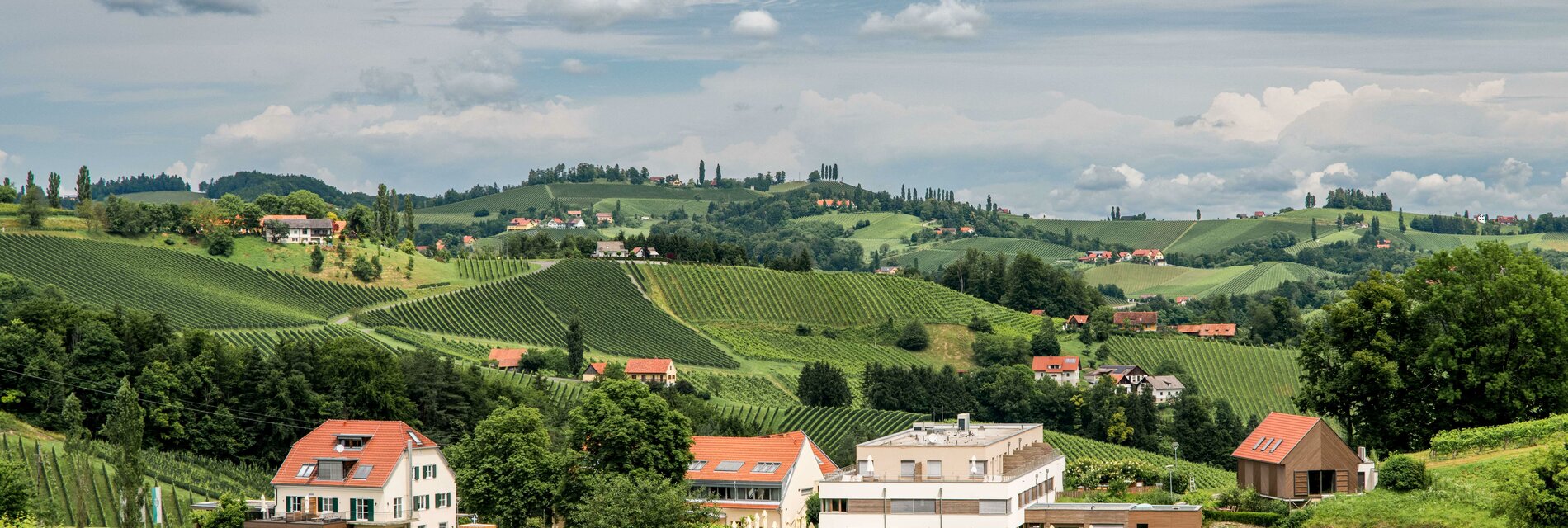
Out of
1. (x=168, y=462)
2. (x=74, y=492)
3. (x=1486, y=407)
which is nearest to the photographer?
(x=1486, y=407)

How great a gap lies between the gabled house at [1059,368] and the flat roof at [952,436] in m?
78.9

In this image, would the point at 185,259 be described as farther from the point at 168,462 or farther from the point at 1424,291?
the point at 1424,291

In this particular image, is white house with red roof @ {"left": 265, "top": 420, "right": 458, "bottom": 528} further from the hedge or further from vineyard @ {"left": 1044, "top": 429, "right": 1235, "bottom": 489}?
vineyard @ {"left": 1044, "top": 429, "right": 1235, "bottom": 489}

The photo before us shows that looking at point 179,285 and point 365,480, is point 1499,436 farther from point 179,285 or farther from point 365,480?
point 179,285

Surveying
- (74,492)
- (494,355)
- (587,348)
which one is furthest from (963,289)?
(74,492)

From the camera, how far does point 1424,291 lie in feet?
197

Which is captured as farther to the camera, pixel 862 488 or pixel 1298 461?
pixel 862 488

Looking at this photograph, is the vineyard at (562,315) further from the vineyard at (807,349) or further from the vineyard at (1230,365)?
the vineyard at (1230,365)

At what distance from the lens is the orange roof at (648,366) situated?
126875 mm

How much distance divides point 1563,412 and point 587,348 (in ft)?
305

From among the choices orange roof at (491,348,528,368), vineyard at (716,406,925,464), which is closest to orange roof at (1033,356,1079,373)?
vineyard at (716,406,925,464)

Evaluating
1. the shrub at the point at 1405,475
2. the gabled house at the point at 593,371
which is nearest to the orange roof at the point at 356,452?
the shrub at the point at 1405,475

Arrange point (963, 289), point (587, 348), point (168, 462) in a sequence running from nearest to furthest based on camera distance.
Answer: point (168, 462), point (587, 348), point (963, 289)

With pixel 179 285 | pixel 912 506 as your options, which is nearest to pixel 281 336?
pixel 179 285
